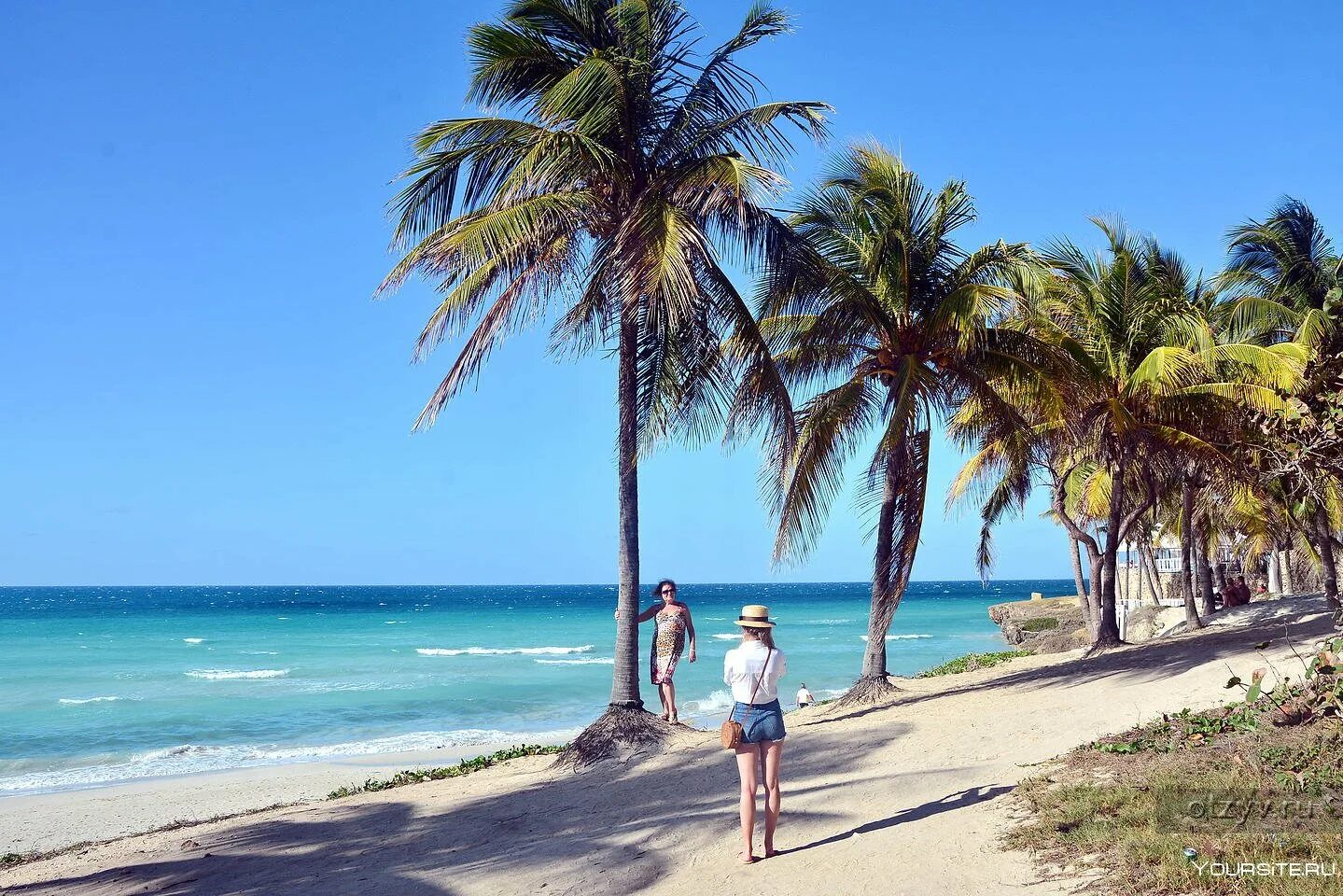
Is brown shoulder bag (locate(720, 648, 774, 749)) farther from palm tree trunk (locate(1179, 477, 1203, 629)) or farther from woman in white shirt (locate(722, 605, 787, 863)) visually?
palm tree trunk (locate(1179, 477, 1203, 629))

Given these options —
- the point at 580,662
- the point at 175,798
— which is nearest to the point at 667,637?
the point at 175,798

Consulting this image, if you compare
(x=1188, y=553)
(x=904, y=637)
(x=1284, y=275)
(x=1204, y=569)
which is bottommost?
(x=904, y=637)

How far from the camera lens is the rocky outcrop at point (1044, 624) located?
2669cm

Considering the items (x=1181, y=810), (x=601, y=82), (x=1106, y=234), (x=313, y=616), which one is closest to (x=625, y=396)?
(x=601, y=82)

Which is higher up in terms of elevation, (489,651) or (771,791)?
(771,791)

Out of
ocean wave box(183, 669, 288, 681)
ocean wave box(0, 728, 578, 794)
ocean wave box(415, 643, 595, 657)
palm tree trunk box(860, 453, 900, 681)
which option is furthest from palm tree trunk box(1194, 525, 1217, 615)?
ocean wave box(415, 643, 595, 657)

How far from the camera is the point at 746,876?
5.87 m

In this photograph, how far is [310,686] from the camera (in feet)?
97.0

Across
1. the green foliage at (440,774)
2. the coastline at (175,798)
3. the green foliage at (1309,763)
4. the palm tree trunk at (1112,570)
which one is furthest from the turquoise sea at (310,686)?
the green foliage at (1309,763)

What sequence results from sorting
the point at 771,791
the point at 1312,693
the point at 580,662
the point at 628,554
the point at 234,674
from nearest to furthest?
the point at 771,791 → the point at 1312,693 → the point at 628,554 → the point at 234,674 → the point at 580,662

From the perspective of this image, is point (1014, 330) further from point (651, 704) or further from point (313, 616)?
A: point (313, 616)

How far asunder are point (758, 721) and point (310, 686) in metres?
26.7

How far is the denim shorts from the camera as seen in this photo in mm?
6070

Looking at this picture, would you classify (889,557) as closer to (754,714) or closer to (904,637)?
(754,714)
